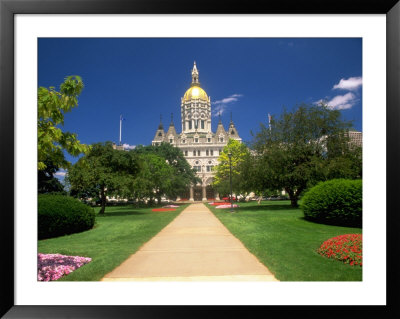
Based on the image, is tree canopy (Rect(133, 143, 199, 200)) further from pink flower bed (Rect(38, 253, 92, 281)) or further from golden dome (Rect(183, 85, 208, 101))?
golden dome (Rect(183, 85, 208, 101))

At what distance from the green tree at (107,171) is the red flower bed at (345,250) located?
57.2 feet

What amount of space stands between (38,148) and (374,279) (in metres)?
6.54

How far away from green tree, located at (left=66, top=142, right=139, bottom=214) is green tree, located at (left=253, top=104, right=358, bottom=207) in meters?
11.4

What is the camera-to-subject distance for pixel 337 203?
13.8 metres

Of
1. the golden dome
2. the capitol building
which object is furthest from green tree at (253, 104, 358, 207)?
the golden dome

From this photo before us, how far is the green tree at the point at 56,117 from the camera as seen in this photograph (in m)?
5.09

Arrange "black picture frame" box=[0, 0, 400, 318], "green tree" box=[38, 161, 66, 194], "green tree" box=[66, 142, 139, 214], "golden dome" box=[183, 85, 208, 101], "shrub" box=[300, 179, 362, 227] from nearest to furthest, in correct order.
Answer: "black picture frame" box=[0, 0, 400, 318]
"shrub" box=[300, 179, 362, 227]
"green tree" box=[66, 142, 139, 214]
"green tree" box=[38, 161, 66, 194]
"golden dome" box=[183, 85, 208, 101]

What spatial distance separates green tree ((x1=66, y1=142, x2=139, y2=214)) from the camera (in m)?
22.0

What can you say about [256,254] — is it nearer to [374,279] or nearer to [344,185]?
[374,279]

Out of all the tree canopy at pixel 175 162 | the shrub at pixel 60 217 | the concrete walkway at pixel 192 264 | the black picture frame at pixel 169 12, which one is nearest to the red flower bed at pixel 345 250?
the concrete walkway at pixel 192 264

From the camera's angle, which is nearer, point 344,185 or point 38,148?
point 38,148

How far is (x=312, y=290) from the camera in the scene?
4.72m

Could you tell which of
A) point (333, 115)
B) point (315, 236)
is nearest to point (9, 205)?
point (315, 236)

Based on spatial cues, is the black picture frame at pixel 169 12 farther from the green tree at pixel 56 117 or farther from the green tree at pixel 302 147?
the green tree at pixel 302 147
